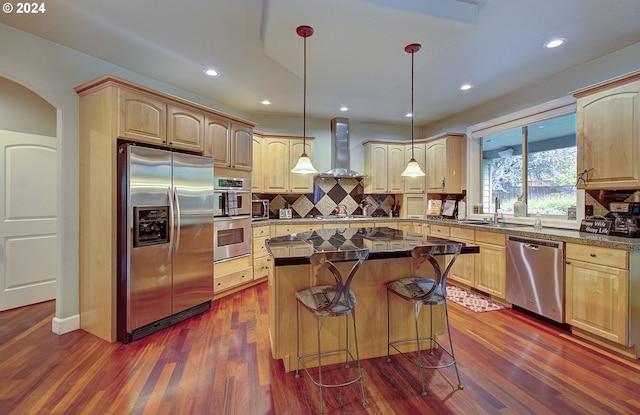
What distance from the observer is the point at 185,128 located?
10.2ft

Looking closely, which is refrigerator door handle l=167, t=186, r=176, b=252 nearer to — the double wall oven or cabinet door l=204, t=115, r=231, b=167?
the double wall oven

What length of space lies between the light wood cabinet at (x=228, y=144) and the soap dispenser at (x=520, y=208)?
3766mm

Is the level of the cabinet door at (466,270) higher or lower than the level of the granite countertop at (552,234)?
lower

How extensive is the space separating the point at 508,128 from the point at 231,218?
4005mm

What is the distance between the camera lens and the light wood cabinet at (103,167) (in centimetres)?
253

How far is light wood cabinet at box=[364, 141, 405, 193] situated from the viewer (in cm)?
526

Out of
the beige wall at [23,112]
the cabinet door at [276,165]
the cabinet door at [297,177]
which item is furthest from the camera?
the cabinet door at [297,177]

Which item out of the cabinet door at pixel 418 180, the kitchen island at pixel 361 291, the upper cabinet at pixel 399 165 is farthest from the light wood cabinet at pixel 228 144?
the cabinet door at pixel 418 180

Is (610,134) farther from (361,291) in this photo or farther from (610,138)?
(361,291)

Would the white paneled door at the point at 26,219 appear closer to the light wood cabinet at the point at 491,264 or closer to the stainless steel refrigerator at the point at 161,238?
the stainless steel refrigerator at the point at 161,238

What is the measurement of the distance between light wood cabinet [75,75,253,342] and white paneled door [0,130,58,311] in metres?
1.04

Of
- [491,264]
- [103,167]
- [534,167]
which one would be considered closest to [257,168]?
[103,167]

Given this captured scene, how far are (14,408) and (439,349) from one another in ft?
9.70

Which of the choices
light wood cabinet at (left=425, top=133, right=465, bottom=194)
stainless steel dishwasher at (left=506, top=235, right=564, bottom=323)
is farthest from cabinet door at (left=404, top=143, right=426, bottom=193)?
stainless steel dishwasher at (left=506, top=235, right=564, bottom=323)
